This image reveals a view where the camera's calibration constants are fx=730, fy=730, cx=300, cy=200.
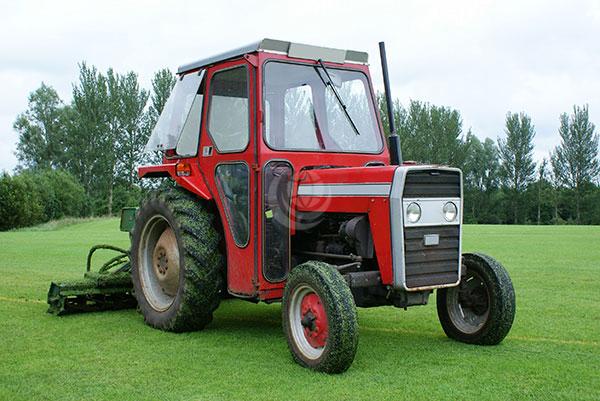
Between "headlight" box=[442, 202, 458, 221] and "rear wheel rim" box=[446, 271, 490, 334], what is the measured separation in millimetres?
737

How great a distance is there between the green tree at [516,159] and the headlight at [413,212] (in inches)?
2232

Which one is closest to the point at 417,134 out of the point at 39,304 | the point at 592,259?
the point at 592,259

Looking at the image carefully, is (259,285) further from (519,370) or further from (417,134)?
(417,134)

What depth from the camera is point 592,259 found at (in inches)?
553

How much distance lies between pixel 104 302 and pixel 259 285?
2601 mm

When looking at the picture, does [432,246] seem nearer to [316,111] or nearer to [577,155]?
[316,111]

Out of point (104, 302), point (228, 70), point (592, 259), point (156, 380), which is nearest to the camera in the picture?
point (156, 380)

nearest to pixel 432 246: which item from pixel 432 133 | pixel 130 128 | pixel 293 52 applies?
pixel 293 52

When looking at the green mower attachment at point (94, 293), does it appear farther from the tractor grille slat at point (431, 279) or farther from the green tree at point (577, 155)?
the green tree at point (577, 155)

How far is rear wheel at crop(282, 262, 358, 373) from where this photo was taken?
512cm

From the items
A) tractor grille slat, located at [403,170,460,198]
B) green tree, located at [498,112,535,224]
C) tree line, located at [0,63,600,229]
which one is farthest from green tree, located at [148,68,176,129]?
tractor grille slat, located at [403,170,460,198]

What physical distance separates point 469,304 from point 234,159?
2402 millimetres

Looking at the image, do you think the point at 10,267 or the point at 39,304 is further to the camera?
the point at 10,267

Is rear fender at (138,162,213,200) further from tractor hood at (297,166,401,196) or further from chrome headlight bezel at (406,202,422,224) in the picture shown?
chrome headlight bezel at (406,202,422,224)
